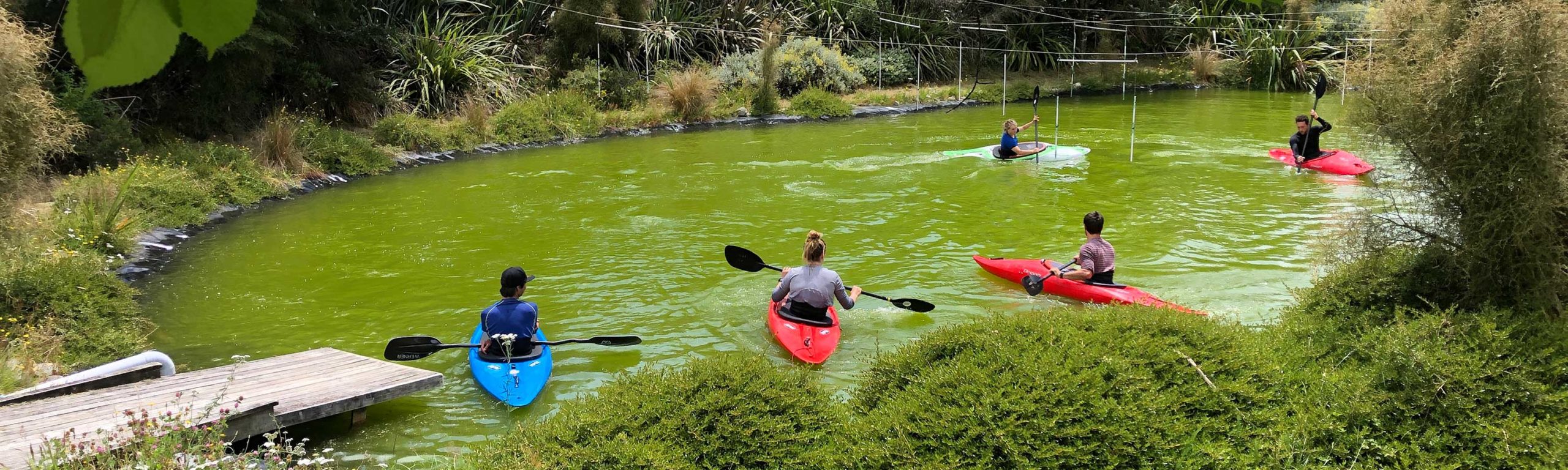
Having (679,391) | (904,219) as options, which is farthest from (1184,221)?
(679,391)

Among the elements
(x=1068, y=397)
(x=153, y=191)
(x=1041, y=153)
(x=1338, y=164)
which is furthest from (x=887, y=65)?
(x=1068, y=397)

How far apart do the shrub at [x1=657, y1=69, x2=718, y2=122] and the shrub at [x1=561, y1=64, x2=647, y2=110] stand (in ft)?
1.89

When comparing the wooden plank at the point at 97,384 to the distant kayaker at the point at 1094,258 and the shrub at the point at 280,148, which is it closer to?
the distant kayaker at the point at 1094,258

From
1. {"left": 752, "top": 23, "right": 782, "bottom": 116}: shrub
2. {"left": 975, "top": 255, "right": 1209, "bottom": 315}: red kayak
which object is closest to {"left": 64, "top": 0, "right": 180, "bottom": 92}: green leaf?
{"left": 975, "top": 255, "right": 1209, "bottom": 315}: red kayak

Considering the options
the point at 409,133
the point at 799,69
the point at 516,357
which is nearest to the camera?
the point at 516,357

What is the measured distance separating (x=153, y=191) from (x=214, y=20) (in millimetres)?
12874

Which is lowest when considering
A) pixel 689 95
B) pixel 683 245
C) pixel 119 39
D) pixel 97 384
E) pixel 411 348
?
pixel 683 245

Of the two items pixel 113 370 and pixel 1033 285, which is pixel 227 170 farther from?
pixel 1033 285

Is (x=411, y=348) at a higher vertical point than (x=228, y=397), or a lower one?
lower

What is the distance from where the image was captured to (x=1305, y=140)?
13523mm

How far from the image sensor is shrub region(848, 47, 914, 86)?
87.6ft

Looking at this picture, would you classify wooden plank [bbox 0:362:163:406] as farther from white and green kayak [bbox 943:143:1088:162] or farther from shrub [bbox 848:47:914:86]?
shrub [bbox 848:47:914:86]

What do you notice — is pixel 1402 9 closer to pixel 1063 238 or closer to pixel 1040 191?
pixel 1063 238

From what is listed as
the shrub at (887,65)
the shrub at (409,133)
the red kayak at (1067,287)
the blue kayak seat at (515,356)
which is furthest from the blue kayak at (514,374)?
the shrub at (887,65)
